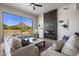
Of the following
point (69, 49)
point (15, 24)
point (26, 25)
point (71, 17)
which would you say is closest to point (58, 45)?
point (69, 49)

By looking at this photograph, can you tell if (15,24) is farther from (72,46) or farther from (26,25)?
(72,46)

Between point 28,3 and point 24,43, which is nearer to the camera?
point 28,3

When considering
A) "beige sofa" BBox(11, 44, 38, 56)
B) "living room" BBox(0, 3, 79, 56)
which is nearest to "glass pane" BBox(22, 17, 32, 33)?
"living room" BBox(0, 3, 79, 56)

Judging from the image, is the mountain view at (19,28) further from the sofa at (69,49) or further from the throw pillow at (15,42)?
the sofa at (69,49)

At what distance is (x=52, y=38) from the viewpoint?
5.50ft

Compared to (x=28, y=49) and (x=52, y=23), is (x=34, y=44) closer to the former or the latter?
(x=28, y=49)

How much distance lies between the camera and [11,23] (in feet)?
4.71

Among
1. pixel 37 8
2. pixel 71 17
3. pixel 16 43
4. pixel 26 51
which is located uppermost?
pixel 37 8

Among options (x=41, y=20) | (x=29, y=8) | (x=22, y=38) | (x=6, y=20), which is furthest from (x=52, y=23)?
(x=6, y=20)

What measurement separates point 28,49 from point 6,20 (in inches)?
27.8

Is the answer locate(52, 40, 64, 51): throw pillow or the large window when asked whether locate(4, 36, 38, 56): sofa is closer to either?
the large window

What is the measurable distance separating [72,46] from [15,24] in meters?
1.17

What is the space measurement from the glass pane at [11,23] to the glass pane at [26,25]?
81 millimetres

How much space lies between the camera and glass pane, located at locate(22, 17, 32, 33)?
156 cm
